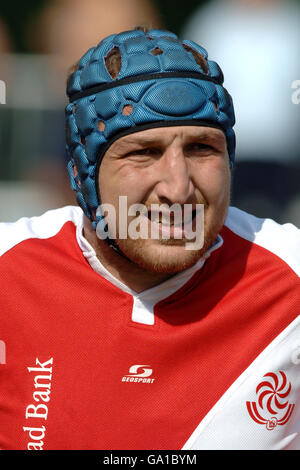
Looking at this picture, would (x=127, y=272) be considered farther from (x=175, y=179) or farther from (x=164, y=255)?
(x=175, y=179)

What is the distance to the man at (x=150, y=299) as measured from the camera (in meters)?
2.48

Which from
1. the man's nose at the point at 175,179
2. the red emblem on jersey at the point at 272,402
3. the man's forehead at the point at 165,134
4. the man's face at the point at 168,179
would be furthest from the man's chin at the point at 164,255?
the red emblem on jersey at the point at 272,402

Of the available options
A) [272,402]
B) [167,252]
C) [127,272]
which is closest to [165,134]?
[167,252]

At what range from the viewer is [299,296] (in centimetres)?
268

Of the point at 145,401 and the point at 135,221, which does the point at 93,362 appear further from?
the point at 135,221

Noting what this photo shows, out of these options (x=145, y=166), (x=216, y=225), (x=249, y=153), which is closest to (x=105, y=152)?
(x=145, y=166)

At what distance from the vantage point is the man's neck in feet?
8.86

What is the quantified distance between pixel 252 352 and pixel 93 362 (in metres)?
0.58

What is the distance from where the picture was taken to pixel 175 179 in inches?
93.9

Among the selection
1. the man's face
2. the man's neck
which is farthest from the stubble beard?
the man's neck

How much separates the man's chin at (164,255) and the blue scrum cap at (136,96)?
0.80ft

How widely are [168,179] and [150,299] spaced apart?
52cm

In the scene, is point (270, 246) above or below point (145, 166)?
below

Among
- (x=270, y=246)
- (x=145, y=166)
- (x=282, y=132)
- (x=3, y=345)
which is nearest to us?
(x=145, y=166)
